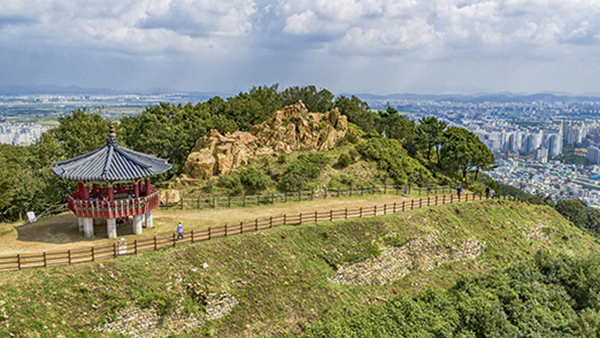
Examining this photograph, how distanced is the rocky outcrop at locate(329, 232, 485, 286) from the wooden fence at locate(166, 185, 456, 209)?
A: 9.24 metres

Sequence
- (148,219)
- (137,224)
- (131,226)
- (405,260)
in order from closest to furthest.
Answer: (137,224)
(148,219)
(131,226)
(405,260)

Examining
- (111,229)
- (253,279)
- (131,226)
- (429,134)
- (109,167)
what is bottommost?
(253,279)

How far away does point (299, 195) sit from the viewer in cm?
3544

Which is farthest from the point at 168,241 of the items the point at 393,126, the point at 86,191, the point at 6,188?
the point at 393,126

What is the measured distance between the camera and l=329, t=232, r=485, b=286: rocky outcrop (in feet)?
84.8

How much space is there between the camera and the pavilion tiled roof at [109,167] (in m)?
21.9

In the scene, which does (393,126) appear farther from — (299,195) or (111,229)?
(111,229)

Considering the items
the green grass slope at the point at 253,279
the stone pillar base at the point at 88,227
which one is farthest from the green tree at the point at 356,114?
the stone pillar base at the point at 88,227

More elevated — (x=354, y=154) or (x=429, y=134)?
(x=429, y=134)

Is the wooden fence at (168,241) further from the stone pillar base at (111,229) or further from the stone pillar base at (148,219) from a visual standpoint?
the stone pillar base at (148,219)

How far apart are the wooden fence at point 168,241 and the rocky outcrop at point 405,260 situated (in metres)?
4.12

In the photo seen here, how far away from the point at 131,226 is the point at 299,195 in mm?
15409

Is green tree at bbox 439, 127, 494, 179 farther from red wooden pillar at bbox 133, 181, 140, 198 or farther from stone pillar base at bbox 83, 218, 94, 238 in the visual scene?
stone pillar base at bbox 83, 218, 94, 238

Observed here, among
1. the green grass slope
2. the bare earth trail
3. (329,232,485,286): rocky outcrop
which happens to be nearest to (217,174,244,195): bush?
the bare earth trail
